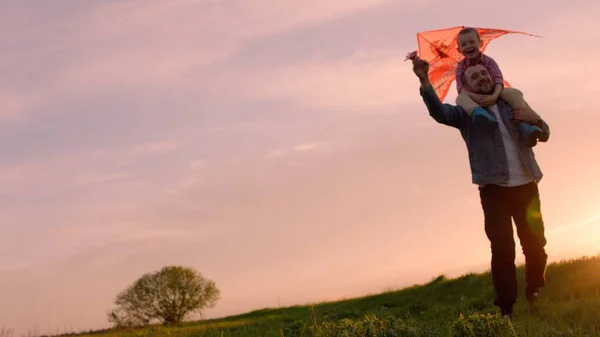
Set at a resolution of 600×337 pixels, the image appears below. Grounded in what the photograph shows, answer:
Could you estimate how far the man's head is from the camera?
7.93m

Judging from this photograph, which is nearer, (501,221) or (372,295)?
(501,221)

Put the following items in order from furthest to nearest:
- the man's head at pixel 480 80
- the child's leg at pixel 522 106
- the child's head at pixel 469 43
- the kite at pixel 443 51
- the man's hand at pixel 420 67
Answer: the kite at pixel 443 51 < the child's head at pixel 469 43 < the man's head at pixel 480 80 < the child's leg at pixel 522 106 < the man's hand at pixel 420 67

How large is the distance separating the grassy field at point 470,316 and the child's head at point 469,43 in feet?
10.9

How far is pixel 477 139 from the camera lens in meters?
7.60

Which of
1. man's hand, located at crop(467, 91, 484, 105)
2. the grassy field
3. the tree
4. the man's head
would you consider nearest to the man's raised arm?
man's hand, located at crop(467, 91, 484, 105)

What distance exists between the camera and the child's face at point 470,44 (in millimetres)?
8078

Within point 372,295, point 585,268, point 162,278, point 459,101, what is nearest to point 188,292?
point 162,278

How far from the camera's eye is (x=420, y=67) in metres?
7.38

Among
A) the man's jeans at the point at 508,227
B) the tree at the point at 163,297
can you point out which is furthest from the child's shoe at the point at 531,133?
the tree at the point at 163,297

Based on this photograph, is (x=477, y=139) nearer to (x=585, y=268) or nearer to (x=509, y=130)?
(x=509, y=130)

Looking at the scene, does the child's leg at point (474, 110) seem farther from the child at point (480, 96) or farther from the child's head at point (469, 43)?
the child's head at point (469, 43)

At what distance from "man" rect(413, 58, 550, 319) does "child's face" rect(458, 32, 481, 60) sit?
0.23 m

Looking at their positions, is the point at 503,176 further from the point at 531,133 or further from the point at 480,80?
the point at 480,80

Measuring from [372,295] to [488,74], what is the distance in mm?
15602
